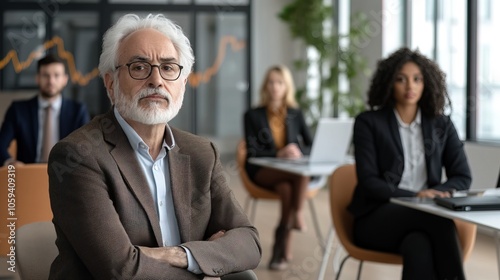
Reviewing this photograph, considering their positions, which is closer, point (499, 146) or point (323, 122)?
point (323, 122)

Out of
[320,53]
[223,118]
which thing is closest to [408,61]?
[320,53]

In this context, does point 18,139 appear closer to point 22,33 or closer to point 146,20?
point 146,20

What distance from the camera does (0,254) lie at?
2.83 m

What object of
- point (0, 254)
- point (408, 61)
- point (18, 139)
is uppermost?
point (408, 61)

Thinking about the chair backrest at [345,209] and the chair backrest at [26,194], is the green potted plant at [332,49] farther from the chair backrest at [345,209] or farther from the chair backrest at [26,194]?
the chair backrest at [26,194]

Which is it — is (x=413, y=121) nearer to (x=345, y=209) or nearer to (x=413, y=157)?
(x=413, y=157)

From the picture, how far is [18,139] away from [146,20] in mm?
2634

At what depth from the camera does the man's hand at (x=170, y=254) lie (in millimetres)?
2039

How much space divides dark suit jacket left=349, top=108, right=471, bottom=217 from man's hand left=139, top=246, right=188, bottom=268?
1.73 meters

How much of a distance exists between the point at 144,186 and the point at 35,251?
39 centimetres

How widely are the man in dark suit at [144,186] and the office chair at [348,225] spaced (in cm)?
145

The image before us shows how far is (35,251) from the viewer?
220 centimetres

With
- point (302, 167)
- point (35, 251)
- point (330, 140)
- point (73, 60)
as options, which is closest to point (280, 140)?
point (330, 140)

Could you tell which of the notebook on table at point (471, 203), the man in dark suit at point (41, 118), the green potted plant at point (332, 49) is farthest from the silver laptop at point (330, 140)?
the green potted plant at point (332, 49)
